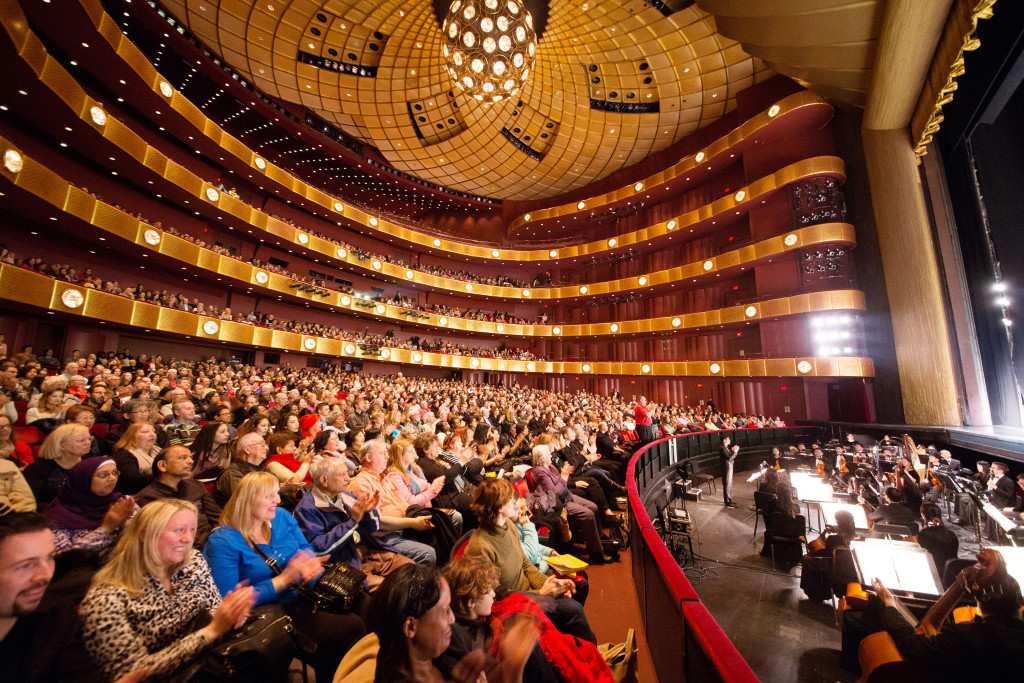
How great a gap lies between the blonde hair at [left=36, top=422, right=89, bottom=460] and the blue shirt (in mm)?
1659

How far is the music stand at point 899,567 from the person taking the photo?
8.84ft

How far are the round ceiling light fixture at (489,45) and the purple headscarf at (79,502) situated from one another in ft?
50.8

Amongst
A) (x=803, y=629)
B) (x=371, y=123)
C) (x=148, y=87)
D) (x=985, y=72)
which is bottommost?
(x=803, y=629)

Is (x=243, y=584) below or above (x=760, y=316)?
below

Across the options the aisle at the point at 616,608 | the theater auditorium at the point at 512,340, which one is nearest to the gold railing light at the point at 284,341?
the theater auditorium at the point at 512,340

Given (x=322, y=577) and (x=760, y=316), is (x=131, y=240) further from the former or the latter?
(x=760, y=316)

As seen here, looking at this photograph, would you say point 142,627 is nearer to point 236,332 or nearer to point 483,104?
point 236,332

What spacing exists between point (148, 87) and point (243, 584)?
15.2 m

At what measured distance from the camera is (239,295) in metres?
16.1

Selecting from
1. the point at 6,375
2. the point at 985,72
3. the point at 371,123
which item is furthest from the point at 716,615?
the point at 371,123

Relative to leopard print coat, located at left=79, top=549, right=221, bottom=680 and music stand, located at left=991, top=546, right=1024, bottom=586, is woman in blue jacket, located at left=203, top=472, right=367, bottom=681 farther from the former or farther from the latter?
music stand, located at left=991, top=546, right=1024, bottom=586

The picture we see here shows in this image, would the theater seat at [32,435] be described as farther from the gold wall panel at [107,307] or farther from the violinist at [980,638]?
the gold wall panel at [107,307]

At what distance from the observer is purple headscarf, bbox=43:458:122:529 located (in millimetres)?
2238

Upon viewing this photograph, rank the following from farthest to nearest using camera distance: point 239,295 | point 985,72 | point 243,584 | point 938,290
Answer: point 239,295
point 938,290
point 985,72
point 243,584
